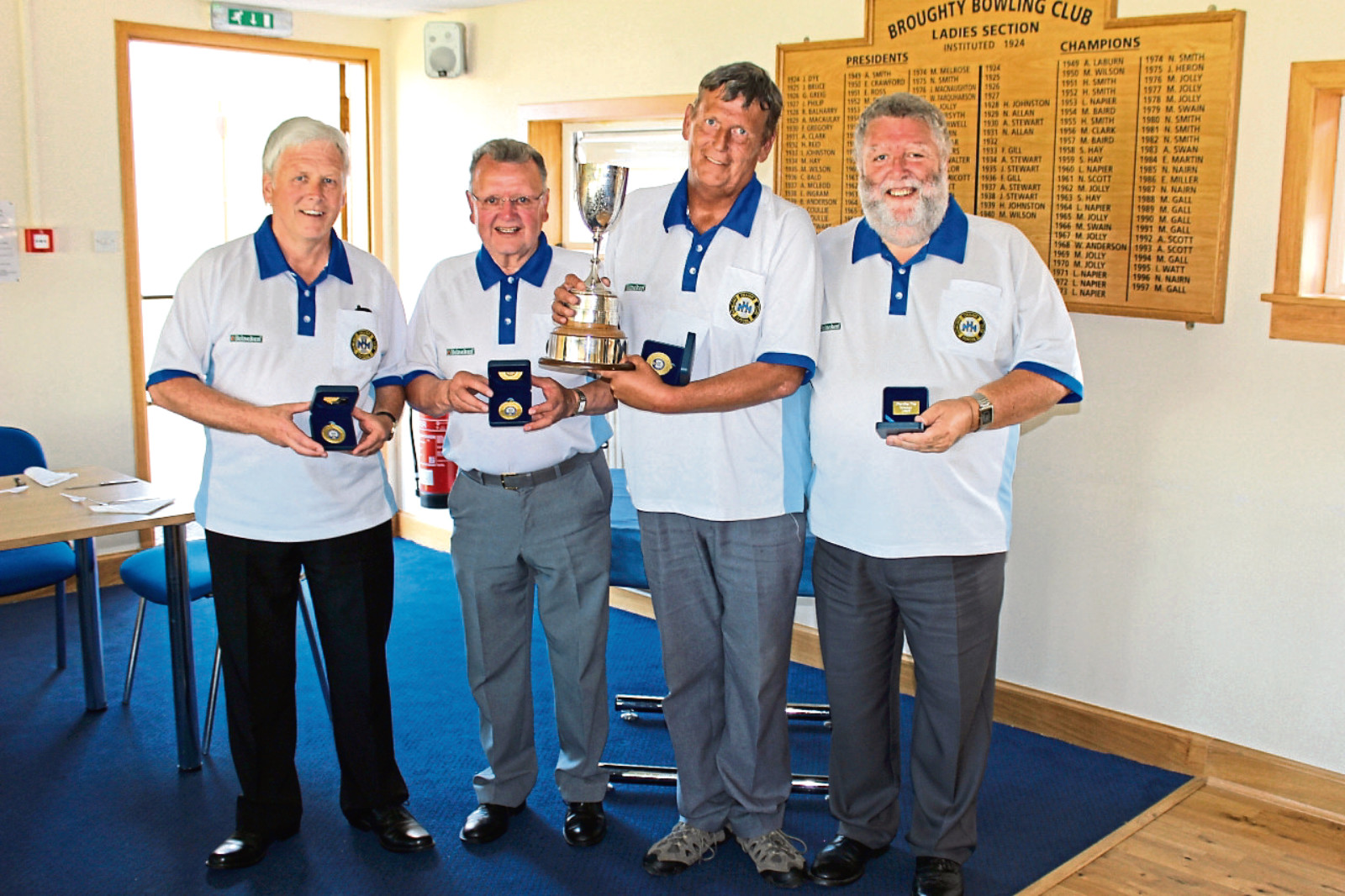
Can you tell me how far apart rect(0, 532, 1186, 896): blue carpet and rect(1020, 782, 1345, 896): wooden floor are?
0.32ft

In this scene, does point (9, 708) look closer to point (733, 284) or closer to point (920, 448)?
point (733, 284)

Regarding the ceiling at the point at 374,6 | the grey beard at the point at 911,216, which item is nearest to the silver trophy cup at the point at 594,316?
the grey beard at the point at 911,216

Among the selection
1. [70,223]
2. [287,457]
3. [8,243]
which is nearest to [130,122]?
[70,223]

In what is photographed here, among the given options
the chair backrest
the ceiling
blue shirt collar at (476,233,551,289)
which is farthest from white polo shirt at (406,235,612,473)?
the ceiling

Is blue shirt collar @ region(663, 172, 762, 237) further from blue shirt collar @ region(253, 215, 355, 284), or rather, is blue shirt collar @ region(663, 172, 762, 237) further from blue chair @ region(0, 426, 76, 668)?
blue chair @ region(0, 426, 76, 668)

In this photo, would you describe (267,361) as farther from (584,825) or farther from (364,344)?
(584,825)

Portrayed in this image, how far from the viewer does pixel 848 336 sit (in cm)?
268

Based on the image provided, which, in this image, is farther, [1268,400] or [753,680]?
[1268,400]

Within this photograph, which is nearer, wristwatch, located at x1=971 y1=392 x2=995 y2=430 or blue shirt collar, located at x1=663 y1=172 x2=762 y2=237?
wristwatch, located at x1=971 y1=392 x2=995 y2=430

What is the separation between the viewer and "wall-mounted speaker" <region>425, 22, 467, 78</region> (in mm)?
5477

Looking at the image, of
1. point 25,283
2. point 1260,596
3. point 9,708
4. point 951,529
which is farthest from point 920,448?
point 25,283

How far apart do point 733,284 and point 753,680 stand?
0.91 meters

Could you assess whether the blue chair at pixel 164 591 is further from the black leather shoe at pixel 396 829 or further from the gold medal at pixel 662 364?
the gold medal at pixel 662 364

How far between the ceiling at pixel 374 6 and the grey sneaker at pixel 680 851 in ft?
12.4
